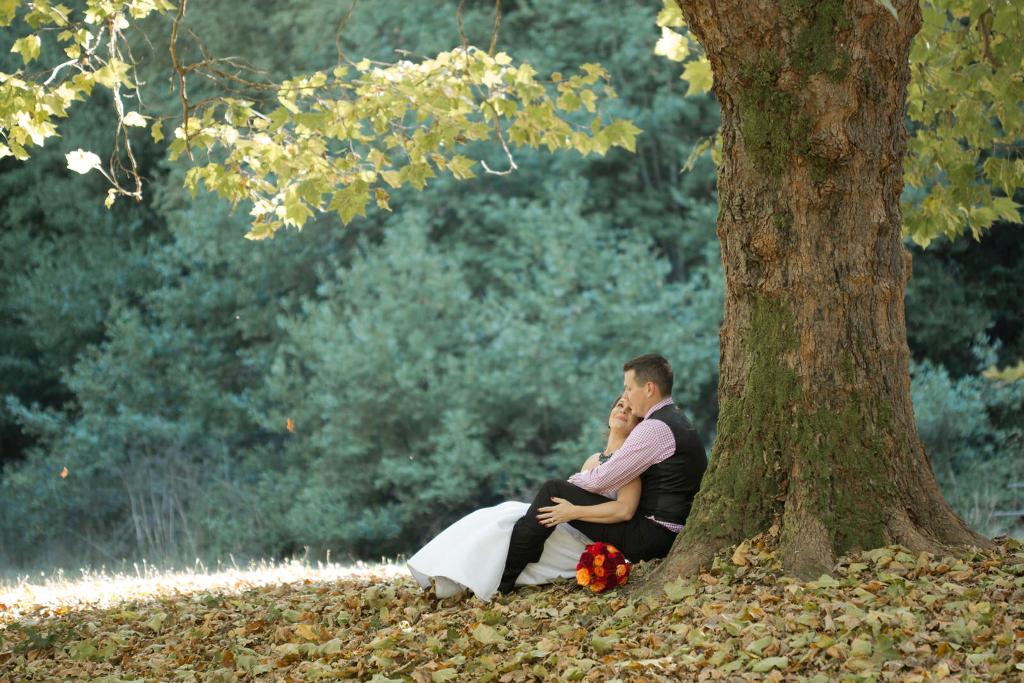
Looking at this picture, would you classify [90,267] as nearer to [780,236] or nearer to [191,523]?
[191,523]

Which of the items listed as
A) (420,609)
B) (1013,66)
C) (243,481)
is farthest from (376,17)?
(420,609)

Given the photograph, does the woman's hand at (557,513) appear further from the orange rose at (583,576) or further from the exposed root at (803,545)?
the exposed root at (803,545)

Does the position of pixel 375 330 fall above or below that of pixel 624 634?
above

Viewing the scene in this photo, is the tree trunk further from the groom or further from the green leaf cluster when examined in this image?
the green leaf cluster

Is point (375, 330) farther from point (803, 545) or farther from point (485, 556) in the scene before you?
point (803, 545)

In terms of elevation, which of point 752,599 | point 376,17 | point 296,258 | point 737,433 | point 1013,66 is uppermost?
point 376,17

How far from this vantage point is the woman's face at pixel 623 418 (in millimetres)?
6406

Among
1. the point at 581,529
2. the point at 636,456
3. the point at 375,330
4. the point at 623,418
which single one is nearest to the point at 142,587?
the point at 581,529

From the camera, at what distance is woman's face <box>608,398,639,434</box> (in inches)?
252

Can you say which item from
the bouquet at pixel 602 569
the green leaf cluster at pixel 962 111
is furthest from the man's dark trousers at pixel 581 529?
the green leaf cluster at pixel 962 111

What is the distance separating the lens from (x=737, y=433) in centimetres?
570

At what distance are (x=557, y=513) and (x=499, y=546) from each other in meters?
0.35

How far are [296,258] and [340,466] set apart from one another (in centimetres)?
367

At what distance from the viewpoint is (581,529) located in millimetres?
6180
